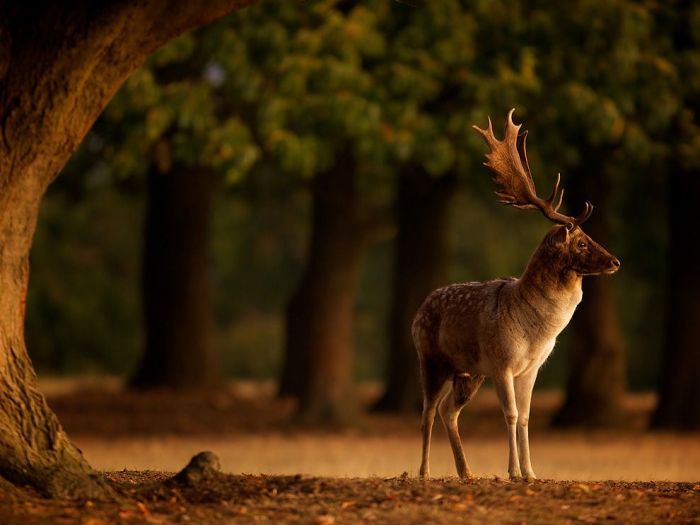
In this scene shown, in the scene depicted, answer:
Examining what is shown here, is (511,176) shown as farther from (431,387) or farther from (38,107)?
(38,107)

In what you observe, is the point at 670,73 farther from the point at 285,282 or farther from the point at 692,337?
the point at 285,282

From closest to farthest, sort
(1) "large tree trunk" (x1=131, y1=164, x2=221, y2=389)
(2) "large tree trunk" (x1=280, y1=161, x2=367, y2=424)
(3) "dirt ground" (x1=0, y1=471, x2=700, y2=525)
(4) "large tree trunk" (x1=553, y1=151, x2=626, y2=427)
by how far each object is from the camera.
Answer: (3) "dirt ground" (x1=0, y1=471, x2=700, y2=525) < (2) "large tree trunk" (x1=280, y1=161, x2=367, y2=424) < (4) "large tree trunk" (x1=553, y1=151, x2=626, y2=427) < (1) "large tree trunk" (x1=131, y1=164, x2=221, y2=389)

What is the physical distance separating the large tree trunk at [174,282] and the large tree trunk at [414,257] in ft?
11.4

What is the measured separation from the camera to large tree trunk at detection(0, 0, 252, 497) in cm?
925

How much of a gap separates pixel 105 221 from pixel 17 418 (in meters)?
30.5

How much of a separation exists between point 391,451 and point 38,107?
10.1m

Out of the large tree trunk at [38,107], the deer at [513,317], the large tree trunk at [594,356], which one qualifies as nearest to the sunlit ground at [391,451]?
the large tree trunk at [594,356]

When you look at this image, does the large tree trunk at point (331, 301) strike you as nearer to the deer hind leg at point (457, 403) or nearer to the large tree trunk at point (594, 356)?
the large tree trunk at point (594, 356)

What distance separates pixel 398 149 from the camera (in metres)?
18.4

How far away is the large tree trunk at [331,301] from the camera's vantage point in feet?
70.7

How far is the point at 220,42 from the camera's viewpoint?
18828 millimetres

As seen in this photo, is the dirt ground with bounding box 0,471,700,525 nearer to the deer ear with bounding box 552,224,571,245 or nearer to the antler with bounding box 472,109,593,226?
the deer ear with bounding box 552,224,571,245

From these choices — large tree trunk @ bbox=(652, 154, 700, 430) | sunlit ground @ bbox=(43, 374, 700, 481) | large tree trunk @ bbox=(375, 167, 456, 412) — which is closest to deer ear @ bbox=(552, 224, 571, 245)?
sunlit ground @ bbox=(43, 374, 700, 481)

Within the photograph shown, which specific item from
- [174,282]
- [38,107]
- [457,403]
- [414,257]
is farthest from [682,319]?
[38,107]
